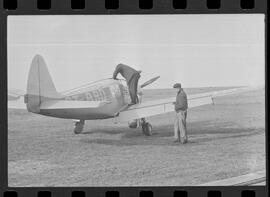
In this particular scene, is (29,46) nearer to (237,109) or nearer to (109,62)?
(109,62)

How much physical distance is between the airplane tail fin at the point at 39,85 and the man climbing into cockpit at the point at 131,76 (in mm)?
354

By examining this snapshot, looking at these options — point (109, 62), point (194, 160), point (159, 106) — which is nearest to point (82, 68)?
point (109, 62)

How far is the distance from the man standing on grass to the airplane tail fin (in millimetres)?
650

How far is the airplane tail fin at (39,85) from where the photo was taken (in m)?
4.76

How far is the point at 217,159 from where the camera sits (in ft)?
15.8

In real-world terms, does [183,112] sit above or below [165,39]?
below

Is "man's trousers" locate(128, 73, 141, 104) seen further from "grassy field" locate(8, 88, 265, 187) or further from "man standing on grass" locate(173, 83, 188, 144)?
"man standing on grass" locate(173, 83, 188, 144)

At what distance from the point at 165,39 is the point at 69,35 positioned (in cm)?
52

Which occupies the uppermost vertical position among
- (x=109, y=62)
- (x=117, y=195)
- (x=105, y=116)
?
(x=109, y=62)

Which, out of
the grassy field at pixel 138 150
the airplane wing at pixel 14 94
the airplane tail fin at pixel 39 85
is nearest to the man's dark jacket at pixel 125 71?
the grassy field at pixel 138 150

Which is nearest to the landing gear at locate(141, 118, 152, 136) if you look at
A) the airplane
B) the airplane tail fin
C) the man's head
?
the airplane

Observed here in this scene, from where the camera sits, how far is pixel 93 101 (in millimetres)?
4801

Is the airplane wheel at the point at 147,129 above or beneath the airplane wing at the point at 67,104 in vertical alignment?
beneath

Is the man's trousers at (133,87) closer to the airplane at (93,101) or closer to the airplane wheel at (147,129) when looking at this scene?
the airplane at (93,101)
